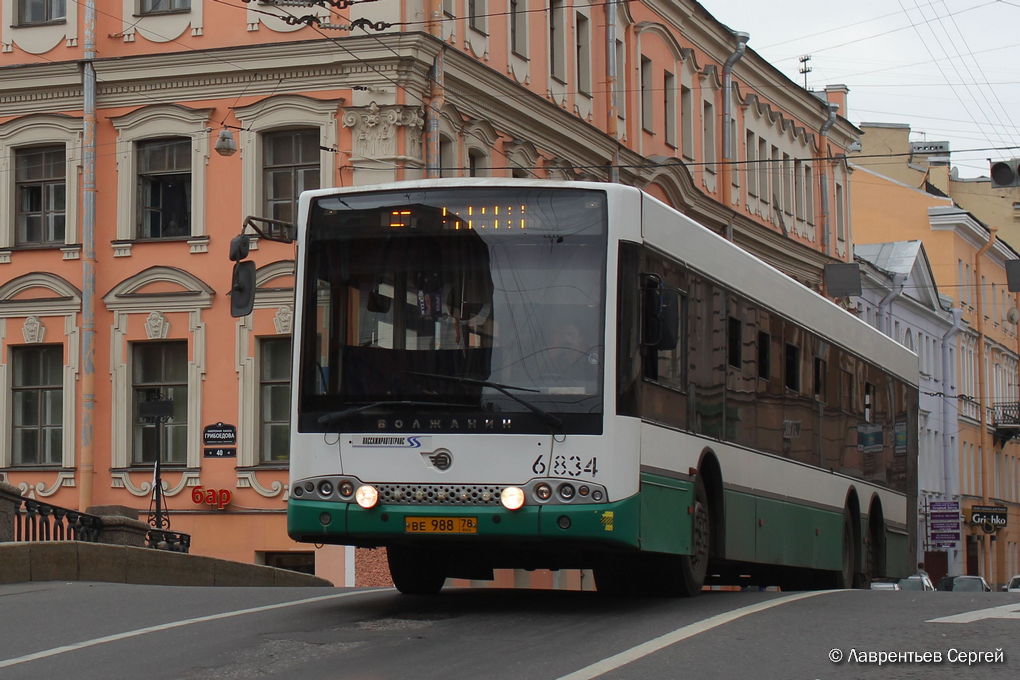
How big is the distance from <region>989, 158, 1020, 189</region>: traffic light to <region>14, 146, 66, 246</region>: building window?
16297 mm

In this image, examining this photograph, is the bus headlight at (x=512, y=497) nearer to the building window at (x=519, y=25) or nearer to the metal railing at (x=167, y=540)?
the metal railing at (x=167, y=540)

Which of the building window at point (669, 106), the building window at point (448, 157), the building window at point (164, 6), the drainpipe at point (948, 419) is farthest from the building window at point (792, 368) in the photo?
the drainpipe at point (948, 419)

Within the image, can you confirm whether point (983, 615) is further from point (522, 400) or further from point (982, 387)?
point (982, 387)

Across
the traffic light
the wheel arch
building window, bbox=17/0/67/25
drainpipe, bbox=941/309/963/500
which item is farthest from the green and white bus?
drainpipe, bbox=941/309/963/500

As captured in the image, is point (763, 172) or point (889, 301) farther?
point (889, 301)

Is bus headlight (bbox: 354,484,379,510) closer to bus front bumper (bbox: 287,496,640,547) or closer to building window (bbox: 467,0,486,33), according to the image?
bus front bumper (bbox: 287,496,640,547)

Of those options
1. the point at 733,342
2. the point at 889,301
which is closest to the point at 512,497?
the point at 733,342

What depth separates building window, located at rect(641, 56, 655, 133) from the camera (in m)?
41.8

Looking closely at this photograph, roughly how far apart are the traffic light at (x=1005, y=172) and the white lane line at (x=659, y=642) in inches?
422

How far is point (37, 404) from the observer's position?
32.6 meters

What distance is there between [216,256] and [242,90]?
2773mm

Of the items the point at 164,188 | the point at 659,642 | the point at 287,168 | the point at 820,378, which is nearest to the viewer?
the point at 659,642

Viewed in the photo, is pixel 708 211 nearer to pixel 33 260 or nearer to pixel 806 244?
pixel 806 244

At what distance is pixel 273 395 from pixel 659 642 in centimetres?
2043
